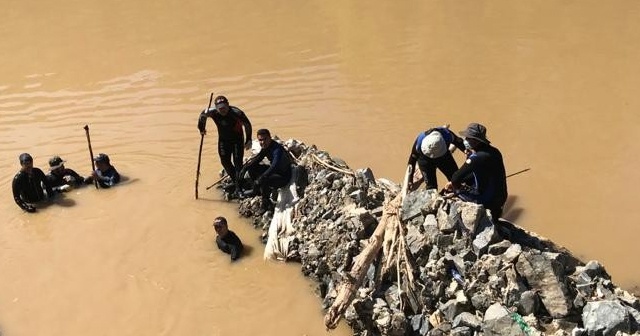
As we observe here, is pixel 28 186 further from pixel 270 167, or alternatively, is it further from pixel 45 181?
pixel 270 167

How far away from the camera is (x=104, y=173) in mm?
9883

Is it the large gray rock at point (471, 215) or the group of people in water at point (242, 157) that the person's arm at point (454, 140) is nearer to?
the large gray rock at point (471, 215)

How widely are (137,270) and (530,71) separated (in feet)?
30.0

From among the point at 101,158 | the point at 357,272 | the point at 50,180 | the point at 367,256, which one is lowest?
the point at 357,272

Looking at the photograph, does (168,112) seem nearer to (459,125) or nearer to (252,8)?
(459,125)

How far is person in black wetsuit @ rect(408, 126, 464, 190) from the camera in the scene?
6.86 m

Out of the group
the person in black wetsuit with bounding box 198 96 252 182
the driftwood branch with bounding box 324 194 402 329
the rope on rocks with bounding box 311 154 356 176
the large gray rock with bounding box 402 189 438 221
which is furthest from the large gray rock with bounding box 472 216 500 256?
the person in black wetsuit with bounding box 198 96 252 182

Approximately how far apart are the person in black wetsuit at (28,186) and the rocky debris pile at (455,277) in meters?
4.52

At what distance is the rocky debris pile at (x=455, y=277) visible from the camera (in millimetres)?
5359

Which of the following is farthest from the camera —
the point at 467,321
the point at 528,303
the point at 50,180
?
the point at 50,180

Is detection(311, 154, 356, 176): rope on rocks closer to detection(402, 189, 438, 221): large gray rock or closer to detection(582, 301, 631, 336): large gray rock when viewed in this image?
detection(402, 189, 438, 221): large gray rock

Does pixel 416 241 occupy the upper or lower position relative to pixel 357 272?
upper

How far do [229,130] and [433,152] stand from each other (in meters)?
3.17

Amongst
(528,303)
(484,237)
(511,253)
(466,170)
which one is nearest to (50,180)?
(466,170)
